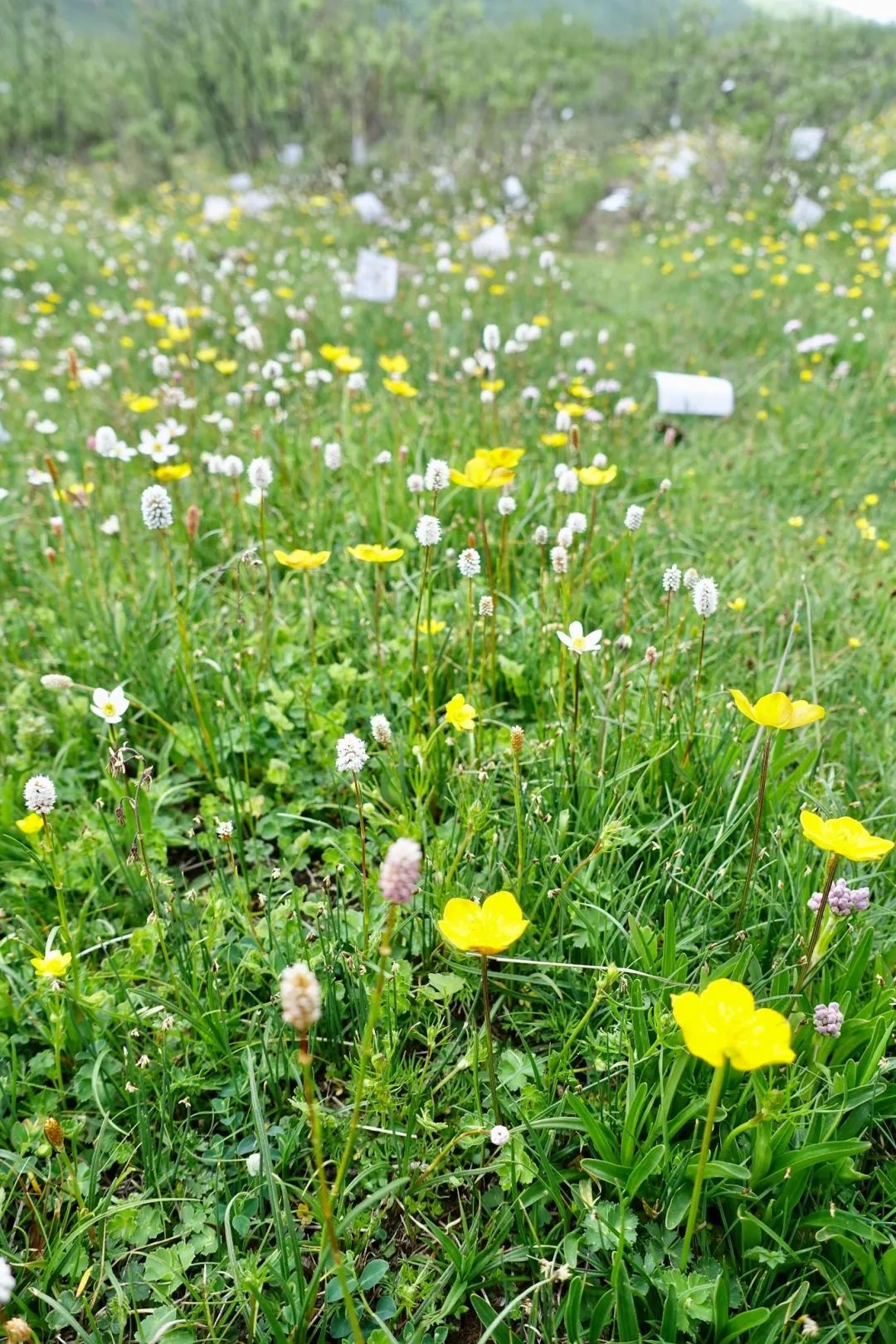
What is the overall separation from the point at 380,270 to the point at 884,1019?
5419 mm

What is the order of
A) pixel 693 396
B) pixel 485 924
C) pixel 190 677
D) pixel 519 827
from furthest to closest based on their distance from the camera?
pixel 693 396
pixel 190 677
pixel 519 827
pixel 485 924

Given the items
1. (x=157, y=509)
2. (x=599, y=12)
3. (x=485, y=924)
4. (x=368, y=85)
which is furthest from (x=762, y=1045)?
(x=599, y=12)

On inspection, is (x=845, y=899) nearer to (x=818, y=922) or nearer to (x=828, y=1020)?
(x=818, y=922)

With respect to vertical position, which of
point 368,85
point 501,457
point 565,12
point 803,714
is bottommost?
point 803,714

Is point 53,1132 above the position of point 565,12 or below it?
below

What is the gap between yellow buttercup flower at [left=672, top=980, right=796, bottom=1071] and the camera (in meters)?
0.96

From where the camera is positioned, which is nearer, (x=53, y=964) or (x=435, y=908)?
(x=53, y=964)

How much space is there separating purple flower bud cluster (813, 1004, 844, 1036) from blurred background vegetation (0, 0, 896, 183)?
12.4 meters

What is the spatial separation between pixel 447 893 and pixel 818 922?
2.22 ft

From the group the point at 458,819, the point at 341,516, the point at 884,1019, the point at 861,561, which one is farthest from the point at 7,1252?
the point at 861,561

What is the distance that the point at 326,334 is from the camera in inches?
215

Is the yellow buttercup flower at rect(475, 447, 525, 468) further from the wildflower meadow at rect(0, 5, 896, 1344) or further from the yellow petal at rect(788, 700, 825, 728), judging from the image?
the yellow petal at rect(788, 700, 825, 728)

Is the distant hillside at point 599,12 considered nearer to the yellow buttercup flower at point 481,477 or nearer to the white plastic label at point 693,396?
the white plastic label at point 693,396

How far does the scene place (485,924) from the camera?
1171 millimetres
